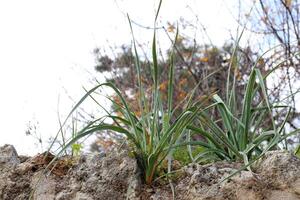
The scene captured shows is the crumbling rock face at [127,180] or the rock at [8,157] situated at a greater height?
the rock at [8,157]

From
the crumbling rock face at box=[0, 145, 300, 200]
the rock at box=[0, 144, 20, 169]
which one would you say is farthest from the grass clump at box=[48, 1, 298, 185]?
the rock at box=[0, 144, 20, 169]

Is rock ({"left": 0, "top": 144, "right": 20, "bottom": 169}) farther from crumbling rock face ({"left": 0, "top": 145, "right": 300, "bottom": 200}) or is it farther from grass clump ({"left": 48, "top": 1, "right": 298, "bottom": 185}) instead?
grass clump ({"left": 48, "top": 1, "right": 298, "bottom": 185})

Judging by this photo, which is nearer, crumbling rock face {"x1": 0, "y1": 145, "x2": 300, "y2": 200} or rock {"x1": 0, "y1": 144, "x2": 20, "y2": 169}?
crumbling rock face {"x1": 0, "y1": 145, "x2": 300, "y2": 200}

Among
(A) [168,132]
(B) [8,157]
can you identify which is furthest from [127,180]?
(B) [8,157]

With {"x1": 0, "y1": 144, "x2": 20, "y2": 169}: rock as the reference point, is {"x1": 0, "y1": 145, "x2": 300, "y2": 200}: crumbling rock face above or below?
below

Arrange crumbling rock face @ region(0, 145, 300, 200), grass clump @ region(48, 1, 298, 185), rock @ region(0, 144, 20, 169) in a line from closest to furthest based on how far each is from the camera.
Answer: crumbling rock face @ region(0, 145, 300, 200) → grass clump @ region(48, 1, 298, 185) → rock @ region(0, 144, 20, 169)

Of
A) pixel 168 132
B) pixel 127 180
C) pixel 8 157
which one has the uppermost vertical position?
pixel 8 157

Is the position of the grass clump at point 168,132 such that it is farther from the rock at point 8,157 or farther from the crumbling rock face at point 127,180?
the rock at point 8,157

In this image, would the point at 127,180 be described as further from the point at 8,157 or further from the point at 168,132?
the point at 8,157

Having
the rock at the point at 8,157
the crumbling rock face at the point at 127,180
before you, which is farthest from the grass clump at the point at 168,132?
the rock at the point at 8,157
